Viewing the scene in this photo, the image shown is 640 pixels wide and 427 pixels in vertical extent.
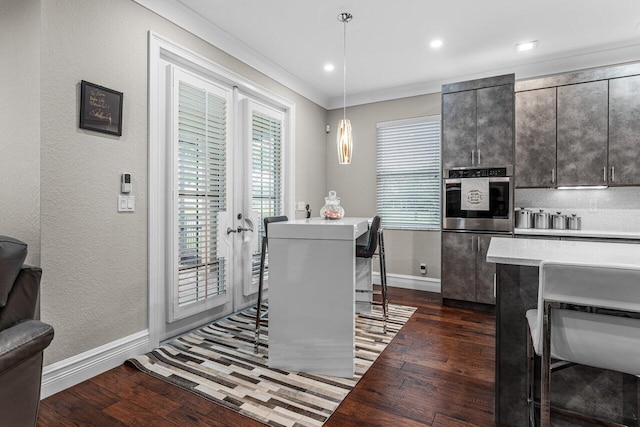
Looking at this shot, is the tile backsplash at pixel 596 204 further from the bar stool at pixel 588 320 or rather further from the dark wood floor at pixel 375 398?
the bar stool at pixel 588 320

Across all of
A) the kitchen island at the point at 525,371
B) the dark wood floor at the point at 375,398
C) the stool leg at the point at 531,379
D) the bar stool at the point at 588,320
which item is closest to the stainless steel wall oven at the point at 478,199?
the dark wood floor at the point at 375,398

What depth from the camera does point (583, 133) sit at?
3.40m

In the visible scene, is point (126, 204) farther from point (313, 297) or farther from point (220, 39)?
point (220, 39)

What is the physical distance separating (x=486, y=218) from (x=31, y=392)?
3.86 metres

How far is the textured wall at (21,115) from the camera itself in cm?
192

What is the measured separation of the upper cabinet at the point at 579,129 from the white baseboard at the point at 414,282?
1633 mm

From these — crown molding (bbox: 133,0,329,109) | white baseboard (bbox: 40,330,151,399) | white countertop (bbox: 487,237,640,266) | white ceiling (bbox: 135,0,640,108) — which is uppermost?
white ceiling (bbox: 135,0,640,108)

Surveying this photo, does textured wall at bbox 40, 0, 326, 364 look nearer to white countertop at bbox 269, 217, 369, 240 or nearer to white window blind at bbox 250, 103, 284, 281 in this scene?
white countertop at bbox 269, 217, 369, 240

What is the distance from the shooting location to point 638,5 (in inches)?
106

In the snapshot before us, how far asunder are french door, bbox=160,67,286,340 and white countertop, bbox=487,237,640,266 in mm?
2387

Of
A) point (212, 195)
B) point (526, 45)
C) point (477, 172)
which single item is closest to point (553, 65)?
point (526, 45)

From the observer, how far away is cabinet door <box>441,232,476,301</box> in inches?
146

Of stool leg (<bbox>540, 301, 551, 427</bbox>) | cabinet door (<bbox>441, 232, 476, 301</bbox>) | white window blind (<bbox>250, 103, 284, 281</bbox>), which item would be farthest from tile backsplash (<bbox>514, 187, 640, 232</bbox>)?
stool leg (<bbox>540, 301, 551, 427</bbox>)

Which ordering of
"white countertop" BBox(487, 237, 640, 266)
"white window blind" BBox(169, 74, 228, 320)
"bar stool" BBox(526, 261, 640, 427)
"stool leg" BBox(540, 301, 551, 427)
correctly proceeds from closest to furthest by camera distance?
"bar stool" BBox(526, 261, 640, 427) < "stool leg" BBox(540, 301, 551, 427) < "white countertop" BBox(487, 237, 640, 266) < "white window blind" BBox(169, 74, 228, 320)
